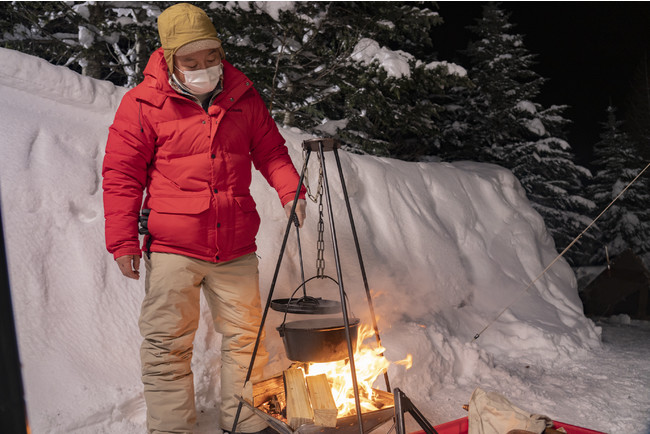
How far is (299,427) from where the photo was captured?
2166 millimetres

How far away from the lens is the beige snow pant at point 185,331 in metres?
2.31

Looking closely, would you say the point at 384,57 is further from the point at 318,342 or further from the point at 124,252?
the point at 124,252

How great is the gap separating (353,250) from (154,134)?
2.27 metres

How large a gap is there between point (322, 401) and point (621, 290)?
24.6 ft

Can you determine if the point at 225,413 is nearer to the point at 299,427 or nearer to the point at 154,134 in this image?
the point at 299,427

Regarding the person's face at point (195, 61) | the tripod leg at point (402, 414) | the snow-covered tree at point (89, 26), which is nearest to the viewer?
the tripod leg at point (402, 414)

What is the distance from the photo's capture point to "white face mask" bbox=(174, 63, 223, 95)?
233 cm

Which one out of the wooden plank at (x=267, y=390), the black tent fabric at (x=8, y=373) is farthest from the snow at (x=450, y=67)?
the black tent fabric at (x=8, y=373)

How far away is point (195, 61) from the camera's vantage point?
2314 millimetres

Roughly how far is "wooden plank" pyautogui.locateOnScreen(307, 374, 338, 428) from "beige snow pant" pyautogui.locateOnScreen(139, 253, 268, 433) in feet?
1.26

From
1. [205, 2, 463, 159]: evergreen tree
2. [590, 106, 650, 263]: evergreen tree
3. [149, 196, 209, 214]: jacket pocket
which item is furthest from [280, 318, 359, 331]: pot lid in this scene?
[590, 106, 650, 263]: evergreen tree

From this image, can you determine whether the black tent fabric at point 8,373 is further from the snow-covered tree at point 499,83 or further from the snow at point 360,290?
the snow-covered tree at point 499,83

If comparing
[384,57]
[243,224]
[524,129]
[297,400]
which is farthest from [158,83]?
[524,129]

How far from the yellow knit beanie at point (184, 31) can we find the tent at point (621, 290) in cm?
803
